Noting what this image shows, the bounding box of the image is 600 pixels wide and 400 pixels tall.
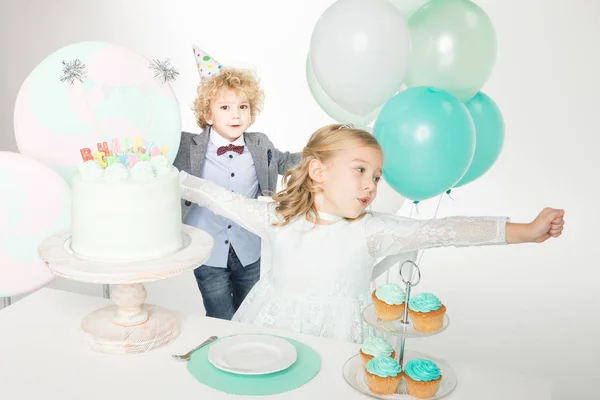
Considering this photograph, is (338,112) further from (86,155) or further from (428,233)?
(86,155)

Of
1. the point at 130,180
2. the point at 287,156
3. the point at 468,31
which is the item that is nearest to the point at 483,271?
the point at 287,156

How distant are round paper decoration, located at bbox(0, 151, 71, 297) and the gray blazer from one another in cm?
54

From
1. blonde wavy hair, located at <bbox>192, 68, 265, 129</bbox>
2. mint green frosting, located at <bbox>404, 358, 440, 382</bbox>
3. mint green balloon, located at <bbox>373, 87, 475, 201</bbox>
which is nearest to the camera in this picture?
mint green frosting, located at <bbox>404, 358, 440, 382</bbox>

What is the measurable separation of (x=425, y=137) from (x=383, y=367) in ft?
2.72

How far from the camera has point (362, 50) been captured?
2.28 meters

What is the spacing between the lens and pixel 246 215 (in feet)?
7.38

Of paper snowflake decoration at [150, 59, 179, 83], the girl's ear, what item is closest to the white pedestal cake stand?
the girl's ear

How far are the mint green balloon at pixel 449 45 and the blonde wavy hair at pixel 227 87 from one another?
0.64m

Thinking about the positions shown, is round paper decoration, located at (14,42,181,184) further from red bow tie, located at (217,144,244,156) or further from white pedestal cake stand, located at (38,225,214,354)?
white pedestal cake stand, located at (38,225,214,354)

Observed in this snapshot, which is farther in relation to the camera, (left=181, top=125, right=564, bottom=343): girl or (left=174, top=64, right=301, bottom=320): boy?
(left=174, top=64, right=301, bottom=320): boy

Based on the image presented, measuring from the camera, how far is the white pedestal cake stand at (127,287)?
1729 millimetres

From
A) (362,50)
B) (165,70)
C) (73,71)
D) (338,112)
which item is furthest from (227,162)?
(362,50)

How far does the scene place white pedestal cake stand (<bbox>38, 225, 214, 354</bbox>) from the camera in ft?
5.67

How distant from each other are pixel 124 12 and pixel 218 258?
3.13m
